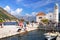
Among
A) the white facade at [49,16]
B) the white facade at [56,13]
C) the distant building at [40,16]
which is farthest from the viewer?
the distant building at [40,16]

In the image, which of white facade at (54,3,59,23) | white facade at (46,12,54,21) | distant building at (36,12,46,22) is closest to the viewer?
white facade at (54,3,59,23)

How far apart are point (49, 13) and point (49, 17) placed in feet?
2.31

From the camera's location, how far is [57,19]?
27.5 meters

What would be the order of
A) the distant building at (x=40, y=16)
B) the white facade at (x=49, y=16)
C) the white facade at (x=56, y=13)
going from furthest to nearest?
the distant building at (x=40, y=16), the white facade at (x=49, y=16), the white facade at (x=56, y=13)

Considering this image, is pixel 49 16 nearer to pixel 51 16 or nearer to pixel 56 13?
pixel 51 16

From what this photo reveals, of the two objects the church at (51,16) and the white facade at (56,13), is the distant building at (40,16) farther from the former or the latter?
the white facade at (56,13)

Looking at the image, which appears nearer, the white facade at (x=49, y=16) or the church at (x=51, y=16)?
the church at (x=51, y=16)

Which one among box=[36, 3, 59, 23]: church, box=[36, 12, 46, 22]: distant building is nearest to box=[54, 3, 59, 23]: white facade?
box=[36, 3, 59, 23]: church

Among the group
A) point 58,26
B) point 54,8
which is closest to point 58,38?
point 58,26

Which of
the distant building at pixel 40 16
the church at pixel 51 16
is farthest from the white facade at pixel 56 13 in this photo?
the distant building at pixel 40 16

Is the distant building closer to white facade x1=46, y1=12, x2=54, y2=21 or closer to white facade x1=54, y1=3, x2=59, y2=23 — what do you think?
white facade x1=46, y1=12, x2=54, y2=21

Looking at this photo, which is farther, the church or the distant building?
the distant building

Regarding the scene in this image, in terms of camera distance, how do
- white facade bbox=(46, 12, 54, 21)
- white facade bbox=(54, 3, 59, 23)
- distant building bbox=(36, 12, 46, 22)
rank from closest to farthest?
Result: white facade bbox=(54, 3, 59, 23)
white facade bbox=(46, 12, 54, 21)
distant building bbox=(36, 12, 46, 22)

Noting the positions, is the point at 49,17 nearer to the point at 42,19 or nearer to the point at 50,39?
the point at 42,19
